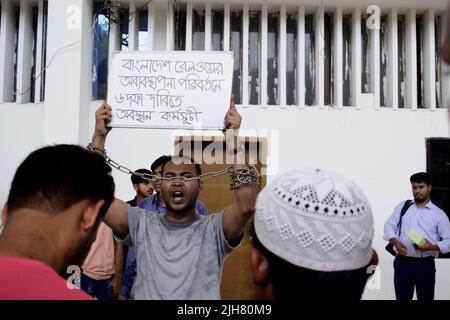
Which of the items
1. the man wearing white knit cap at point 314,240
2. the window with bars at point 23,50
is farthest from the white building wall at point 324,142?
the man wearing white knit cap at point 314,240

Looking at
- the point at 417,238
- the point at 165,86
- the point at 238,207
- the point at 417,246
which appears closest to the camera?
the point at 238,207

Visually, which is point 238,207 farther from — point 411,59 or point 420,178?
point 411,59

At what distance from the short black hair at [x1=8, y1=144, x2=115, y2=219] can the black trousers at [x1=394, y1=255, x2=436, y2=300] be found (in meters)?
4.14

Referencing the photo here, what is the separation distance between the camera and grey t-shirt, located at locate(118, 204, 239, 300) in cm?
220

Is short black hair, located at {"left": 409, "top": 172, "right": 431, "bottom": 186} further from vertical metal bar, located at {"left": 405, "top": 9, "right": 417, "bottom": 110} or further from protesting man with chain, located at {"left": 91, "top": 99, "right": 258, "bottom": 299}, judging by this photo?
protesting man with chain, located at {"left": 91, "top": 99, "right": 258, "bottom": 299}

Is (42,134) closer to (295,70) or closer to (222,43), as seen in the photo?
(222,43)

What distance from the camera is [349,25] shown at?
6387 millimetres

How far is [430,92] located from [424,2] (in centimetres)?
120

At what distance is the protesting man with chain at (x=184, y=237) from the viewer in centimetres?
221

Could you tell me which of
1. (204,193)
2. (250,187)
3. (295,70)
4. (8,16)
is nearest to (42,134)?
(8,16)

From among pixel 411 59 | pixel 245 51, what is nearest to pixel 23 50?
pixel 245 51

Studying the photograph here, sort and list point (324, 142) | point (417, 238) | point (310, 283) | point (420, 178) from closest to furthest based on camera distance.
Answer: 1. point (310, 283)
2. point (417, 238)
3. point (420, 178)
4. point (324, 142)

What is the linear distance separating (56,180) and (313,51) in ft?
18.2

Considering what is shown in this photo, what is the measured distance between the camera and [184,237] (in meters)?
2.32
